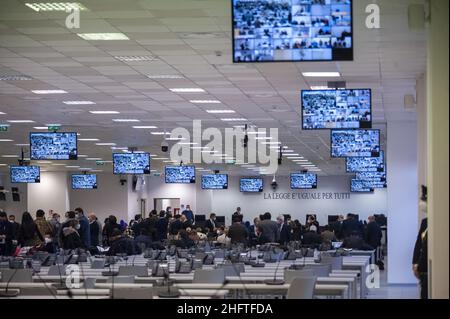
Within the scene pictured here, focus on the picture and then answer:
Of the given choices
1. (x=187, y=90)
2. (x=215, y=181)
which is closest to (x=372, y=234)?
(x=187, y=90)

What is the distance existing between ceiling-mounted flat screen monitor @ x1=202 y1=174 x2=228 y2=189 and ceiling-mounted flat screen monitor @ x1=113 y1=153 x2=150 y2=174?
1032 centimetres

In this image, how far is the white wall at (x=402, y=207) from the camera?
63.1ft

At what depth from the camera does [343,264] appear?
15.9 metres

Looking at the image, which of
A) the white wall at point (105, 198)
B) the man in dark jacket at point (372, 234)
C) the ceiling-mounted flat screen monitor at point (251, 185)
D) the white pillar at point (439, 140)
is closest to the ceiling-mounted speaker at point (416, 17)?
the white pillar at point (439, 140)

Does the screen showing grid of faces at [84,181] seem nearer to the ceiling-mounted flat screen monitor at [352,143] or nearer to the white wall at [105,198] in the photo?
the white wall at [105,198]

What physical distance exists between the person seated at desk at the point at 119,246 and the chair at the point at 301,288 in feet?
28.4

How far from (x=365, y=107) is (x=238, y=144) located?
14773 mm

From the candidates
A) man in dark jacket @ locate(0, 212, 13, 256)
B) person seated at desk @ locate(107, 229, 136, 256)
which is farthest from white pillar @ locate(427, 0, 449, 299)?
man in dark jacket @ locate(0, 212, 13, 256)

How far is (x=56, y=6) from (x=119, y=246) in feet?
29.6

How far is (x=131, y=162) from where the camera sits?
1041 inches

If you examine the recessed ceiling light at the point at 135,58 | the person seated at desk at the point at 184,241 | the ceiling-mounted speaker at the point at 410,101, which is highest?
the recessed ceiling light at the point at 135,58

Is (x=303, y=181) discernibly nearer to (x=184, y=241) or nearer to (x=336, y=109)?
(x=184, y=241)
